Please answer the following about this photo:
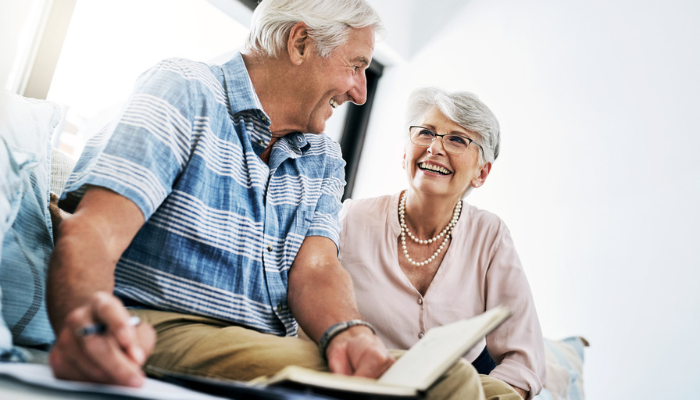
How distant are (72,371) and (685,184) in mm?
2287

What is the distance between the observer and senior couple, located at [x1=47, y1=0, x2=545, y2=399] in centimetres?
77

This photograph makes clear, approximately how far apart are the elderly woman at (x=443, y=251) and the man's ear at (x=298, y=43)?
61cm

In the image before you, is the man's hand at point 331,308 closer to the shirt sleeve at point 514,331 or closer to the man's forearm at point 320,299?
the man's forearm at point 320,299

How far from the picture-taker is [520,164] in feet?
8.25

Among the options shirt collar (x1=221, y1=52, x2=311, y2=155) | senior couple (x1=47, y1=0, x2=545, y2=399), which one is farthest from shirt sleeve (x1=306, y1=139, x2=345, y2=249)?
→ shirt collar (x1=221, y1=52, x2=311, y2=155)

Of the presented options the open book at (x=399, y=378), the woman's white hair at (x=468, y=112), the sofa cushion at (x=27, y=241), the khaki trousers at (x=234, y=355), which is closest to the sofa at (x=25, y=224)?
the sofa cushion at (x=27, y=241)

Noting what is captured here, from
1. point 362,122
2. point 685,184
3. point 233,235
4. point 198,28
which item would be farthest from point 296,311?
point 362,122

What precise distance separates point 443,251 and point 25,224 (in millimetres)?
1130

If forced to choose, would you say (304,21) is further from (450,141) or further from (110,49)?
(110,49)

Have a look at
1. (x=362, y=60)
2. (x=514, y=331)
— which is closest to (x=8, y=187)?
(x=362, y=60)

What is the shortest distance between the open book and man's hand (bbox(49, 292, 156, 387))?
72mm

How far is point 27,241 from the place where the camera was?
2.91 ft

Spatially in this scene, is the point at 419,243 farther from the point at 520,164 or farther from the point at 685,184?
the point at 685,184

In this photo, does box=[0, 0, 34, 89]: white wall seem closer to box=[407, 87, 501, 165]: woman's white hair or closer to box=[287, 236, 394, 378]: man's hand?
box=[287, 236, 394, 378]: man's hand
